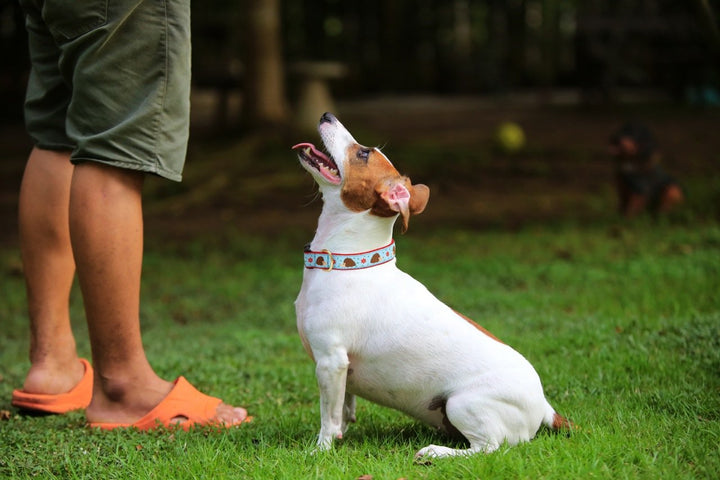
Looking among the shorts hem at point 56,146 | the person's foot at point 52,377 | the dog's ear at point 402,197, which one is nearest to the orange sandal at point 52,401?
the person's foot at point 52,377

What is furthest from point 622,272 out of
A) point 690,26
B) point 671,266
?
point 690,26

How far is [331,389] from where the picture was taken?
2682 mm

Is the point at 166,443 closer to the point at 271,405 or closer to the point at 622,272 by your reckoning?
the point at 271,405

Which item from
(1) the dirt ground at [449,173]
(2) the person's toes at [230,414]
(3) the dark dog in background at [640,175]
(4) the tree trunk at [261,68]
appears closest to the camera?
(2) the person's toes at [230,414]

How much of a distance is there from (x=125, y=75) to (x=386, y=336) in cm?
123

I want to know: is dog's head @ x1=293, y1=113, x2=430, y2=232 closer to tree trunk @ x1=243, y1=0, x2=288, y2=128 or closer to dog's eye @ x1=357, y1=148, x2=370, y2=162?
dog's eye @ x1=357, y1=148, x2=370, y2=162

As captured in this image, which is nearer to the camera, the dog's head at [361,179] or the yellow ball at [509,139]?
the dog's head at [361,179]

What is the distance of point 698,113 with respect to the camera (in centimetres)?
1428

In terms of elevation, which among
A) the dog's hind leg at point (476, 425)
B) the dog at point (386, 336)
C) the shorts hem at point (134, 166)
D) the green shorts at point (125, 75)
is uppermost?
the green shorts at point (125, 75)

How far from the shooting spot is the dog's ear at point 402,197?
2697 mm

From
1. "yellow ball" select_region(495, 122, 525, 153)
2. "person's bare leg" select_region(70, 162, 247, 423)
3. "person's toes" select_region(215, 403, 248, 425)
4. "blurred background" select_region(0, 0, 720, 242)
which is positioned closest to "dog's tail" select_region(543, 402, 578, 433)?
"person's toes" select_region(215, 403, 248, 425)

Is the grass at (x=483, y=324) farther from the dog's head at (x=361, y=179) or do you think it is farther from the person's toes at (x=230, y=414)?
the dog's head at (x=361, y=179)

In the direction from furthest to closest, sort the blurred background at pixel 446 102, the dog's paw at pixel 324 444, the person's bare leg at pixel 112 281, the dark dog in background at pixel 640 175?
the blurred background at pixel 446 102 → the dark dog in background at pixel 640 175 → the person's bare leg at pixel 112 281 → the dog's paw at pixel 324 444

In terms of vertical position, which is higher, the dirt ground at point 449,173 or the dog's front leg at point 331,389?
the dog's front leg at point 331,389
